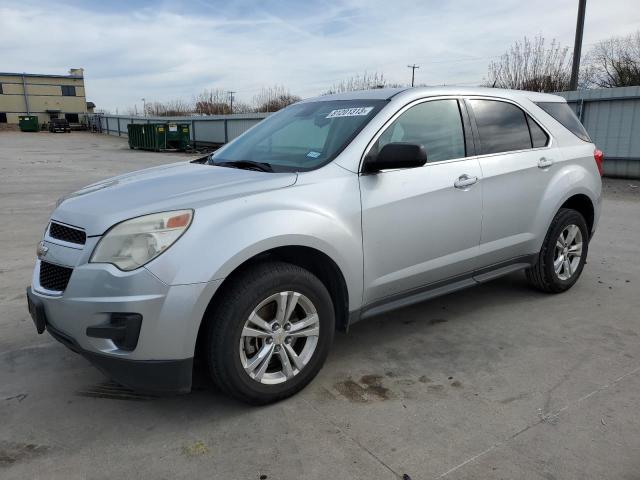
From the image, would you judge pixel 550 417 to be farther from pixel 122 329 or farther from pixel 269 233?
pixel 122 329

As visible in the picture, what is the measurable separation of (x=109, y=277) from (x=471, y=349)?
2405 mm

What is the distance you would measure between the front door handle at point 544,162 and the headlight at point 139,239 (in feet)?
9.71

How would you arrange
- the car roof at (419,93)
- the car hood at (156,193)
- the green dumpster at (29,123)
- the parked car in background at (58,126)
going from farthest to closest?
the green dumpster at (29,123) → the parked car in background at (58,126) → the car roof at (419,93) → the car hood at (156,193)

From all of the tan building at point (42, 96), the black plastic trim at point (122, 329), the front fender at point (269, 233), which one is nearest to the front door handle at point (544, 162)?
the front fender at point (269, 233)

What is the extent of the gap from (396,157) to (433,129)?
0.72 m

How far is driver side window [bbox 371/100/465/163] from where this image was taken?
3.44 meters

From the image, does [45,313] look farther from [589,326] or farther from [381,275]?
[589,326]

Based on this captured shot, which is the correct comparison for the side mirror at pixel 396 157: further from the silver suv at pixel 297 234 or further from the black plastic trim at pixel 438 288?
the black plastic trim at pixel 438 288

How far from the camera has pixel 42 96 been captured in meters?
64.0

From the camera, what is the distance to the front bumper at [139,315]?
2.40 metres

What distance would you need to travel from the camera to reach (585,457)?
7.91 ft

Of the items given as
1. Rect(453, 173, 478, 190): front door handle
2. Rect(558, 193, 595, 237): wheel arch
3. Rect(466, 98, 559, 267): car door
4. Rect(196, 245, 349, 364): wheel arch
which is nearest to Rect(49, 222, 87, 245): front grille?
Rect(196, 245, 349, 364): wheel arch

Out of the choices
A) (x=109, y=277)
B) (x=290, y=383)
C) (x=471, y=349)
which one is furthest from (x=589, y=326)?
(x=109, y=277)

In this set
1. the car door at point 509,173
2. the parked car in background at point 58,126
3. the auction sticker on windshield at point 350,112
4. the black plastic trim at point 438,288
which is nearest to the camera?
the black plastic trim at point 438,288
